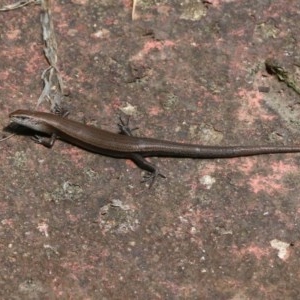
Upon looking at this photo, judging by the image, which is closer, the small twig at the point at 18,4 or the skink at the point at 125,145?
the skink at the point at 125,145

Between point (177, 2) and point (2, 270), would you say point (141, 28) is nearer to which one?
point (177, 2)

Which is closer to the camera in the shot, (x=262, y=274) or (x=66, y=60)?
(x=262, y=274)

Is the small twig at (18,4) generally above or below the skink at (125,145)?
above

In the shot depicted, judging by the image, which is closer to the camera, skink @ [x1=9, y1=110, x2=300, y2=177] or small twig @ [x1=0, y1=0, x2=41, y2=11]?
skink @ [x1=9, y1=110, x2=300, y2=177]

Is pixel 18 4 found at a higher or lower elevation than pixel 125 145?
higher

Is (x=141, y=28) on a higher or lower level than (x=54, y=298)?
higher

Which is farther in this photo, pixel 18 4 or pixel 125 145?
pixel 18 4

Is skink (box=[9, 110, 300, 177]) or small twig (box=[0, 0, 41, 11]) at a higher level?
small twig (box=[0, 0, 41, 11])

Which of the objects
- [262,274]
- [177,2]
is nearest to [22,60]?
[177,2]
